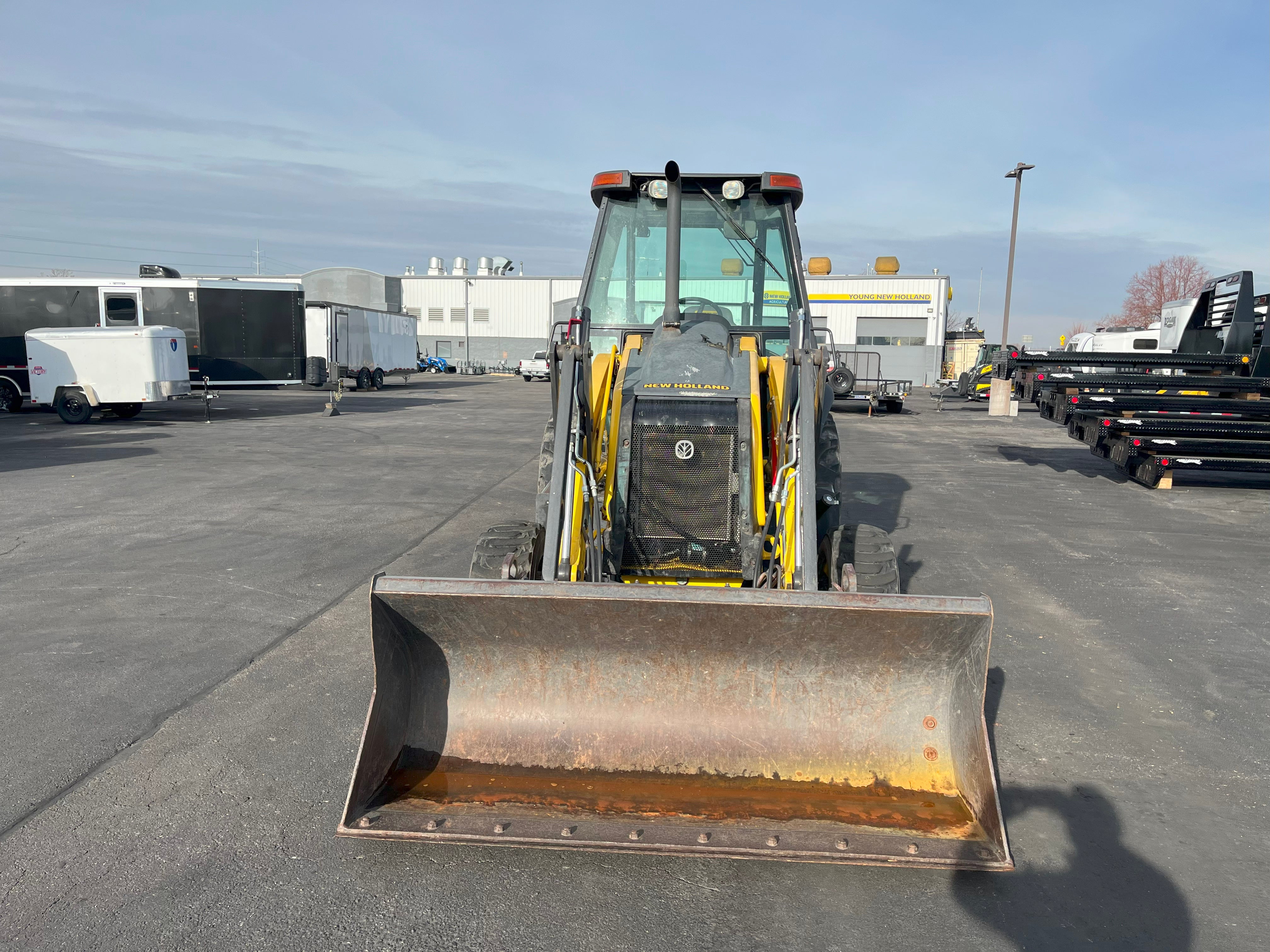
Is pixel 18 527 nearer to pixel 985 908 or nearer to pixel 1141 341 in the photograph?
pixel 985 908

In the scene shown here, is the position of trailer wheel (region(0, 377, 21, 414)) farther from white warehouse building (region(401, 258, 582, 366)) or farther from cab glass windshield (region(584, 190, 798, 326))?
white warehouse building (region(401, 258, 582, 366))

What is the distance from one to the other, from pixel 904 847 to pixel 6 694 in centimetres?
463

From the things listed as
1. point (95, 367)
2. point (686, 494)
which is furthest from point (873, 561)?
point (95, 367)

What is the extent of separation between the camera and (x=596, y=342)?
19.8 ft

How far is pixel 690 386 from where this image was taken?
4.73 metres

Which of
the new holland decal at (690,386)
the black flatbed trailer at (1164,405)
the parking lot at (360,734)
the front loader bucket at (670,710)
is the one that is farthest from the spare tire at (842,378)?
the black flatbed trailer at (1164,405)

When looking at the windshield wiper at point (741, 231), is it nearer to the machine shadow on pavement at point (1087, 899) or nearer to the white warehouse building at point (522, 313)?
the machine shadow on pavement at point (1087, 899)

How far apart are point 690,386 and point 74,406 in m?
18.4

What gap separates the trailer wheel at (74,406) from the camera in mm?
18406

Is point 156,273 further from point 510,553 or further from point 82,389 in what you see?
point 510,553

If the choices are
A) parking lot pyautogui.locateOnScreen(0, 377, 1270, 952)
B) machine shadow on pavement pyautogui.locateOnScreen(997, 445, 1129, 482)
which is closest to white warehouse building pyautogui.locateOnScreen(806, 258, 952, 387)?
machine shadow on pavement pyautogui.locateOnScreen(997, 445, 1129, 482)

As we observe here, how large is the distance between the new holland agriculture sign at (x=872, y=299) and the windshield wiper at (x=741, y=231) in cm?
4484

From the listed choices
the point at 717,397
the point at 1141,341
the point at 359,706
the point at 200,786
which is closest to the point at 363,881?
the point at 200,786

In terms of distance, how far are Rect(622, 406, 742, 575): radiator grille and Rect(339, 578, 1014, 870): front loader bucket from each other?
1.06 metres
